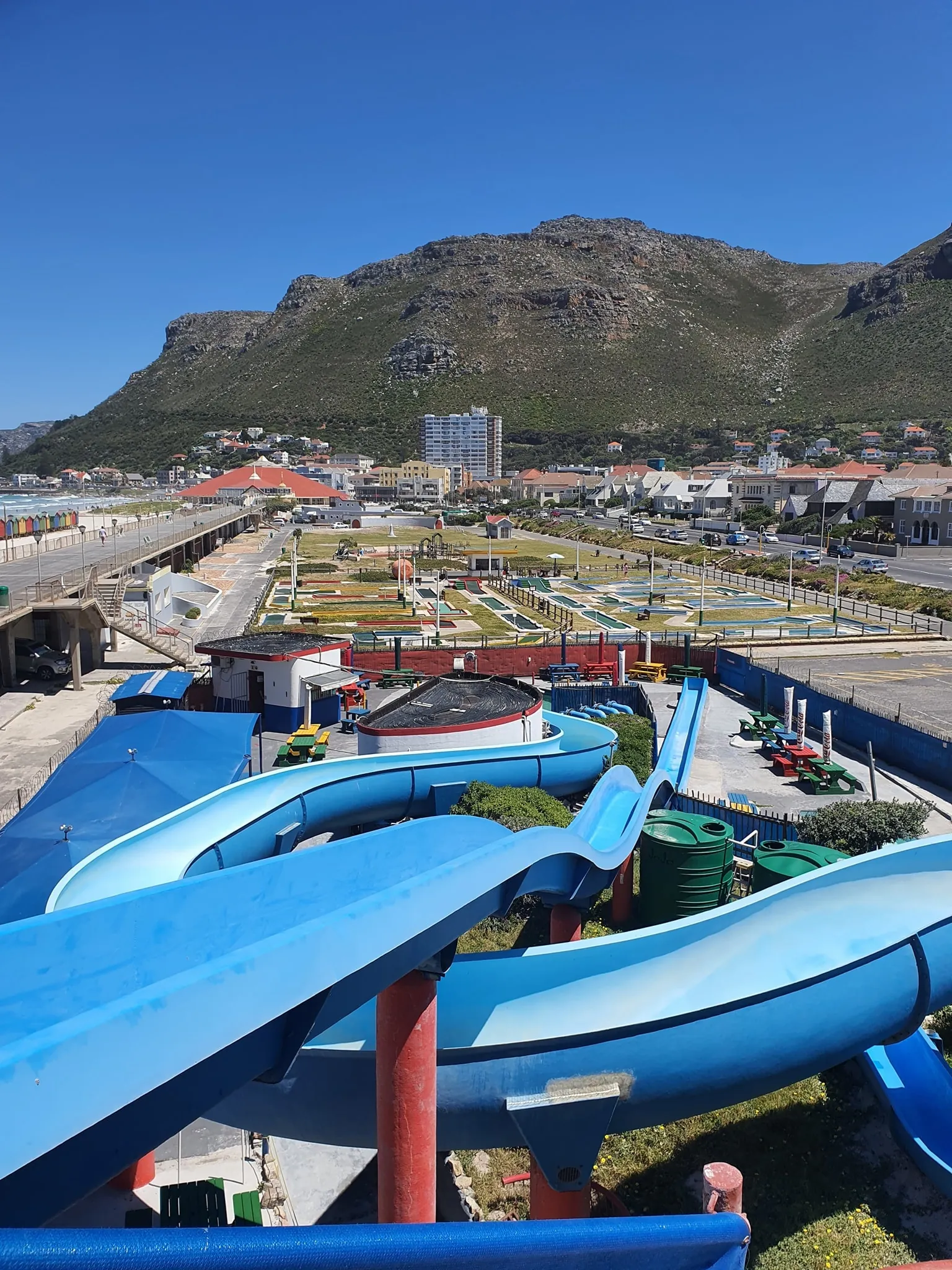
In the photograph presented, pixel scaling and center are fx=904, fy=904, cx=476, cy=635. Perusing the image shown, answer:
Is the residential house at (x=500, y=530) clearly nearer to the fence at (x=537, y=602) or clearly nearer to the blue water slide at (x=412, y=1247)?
the fence at (x=537, y=602)

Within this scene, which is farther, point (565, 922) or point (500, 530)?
point (500, 530)

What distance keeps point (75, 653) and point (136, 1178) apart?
26.4 metres

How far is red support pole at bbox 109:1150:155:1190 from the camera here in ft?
31.8

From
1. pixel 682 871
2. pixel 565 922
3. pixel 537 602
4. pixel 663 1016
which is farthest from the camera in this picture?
pixel 537 602

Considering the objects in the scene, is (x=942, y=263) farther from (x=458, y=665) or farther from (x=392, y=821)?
(x=392, y=821)

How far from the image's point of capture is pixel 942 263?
198m

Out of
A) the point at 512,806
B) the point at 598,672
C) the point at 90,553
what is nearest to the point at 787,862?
the point at 512,806

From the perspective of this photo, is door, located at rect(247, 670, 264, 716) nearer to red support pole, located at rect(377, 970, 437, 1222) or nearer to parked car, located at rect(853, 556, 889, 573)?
red support pole, located at rect(377, 970, 437, 1222)

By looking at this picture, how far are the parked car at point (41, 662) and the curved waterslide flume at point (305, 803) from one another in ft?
73.1

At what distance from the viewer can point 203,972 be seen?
4.89 metres

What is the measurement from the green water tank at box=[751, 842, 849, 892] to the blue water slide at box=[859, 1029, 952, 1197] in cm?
273

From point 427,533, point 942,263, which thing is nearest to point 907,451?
point 942,263

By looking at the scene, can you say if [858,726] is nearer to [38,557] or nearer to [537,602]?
[537,602]

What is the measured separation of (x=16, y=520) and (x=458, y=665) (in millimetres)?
46548
